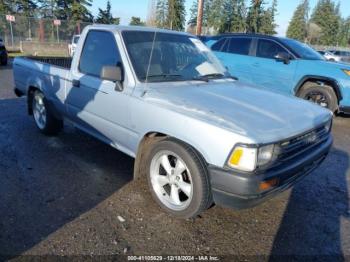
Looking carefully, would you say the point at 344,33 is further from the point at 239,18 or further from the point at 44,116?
the point at 44,116

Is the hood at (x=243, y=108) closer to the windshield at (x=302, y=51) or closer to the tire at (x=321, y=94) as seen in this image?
the tire at (x=321, y=94)

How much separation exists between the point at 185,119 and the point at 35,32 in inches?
1097

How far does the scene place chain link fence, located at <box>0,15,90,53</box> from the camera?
25422mm

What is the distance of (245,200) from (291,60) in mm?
5743

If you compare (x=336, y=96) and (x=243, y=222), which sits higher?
(x=336, y=96)

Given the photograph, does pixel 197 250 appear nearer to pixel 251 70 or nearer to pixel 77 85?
pixel 77 85

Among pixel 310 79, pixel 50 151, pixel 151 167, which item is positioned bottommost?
pixel 50 151

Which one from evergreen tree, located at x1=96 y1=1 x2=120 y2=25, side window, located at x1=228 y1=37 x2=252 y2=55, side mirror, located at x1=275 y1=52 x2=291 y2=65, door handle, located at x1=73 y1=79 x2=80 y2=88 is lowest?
door handle, located at x1=73 y1=79 x2=80 y2=88

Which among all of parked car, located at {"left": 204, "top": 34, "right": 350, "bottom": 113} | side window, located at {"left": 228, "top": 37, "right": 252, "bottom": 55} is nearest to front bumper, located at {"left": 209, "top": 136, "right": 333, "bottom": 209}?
parked car, located at {"left": 204, "top": 34, "right": 350, "bottom": 113}

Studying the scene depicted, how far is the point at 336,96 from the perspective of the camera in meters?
7.13

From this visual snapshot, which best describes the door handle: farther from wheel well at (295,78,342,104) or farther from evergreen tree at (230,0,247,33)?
evergreen tree at (230,0,247,33)

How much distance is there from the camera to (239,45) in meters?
8.34

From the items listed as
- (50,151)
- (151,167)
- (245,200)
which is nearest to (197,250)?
(245,200)

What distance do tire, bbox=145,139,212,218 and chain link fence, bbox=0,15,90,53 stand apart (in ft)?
84.6
